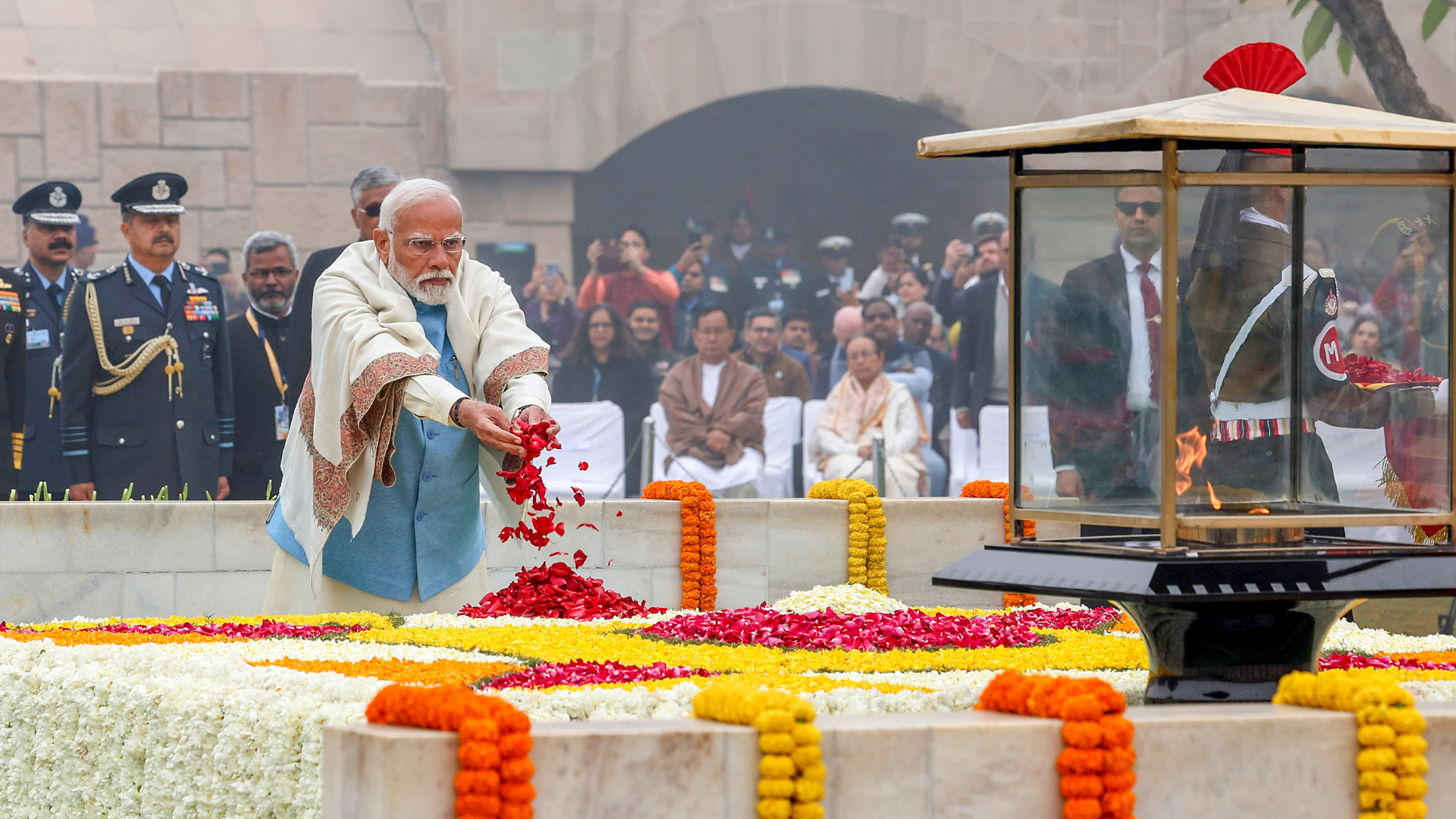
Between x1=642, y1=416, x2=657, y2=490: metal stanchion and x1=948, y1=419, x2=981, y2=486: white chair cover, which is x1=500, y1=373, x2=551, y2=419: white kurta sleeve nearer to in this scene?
x1=642, y1=416, x2=657, y2=490: metal stanchion

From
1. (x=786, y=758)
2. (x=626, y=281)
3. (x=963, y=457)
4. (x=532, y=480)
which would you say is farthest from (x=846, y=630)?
(x=626, y=281)

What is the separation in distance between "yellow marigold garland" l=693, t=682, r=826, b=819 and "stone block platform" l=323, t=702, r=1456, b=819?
1.6 inches

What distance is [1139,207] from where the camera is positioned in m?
4.26

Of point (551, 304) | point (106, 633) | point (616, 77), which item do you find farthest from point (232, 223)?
point (106, 633)

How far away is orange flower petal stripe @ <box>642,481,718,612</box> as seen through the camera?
863cm

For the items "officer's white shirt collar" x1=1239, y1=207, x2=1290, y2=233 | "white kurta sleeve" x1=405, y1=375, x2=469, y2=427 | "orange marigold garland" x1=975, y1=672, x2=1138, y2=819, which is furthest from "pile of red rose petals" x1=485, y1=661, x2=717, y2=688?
"officer's white shirt collar" x1=1239, y1=207, x2=1290, y2=233

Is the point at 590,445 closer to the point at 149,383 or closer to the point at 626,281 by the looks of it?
the point at 626,281

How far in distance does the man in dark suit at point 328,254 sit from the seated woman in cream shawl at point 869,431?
12.9 feet

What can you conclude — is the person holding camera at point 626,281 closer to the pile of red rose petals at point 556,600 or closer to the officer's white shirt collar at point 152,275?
the officer's white shirt collar at point 152,275

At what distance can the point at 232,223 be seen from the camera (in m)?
12.9

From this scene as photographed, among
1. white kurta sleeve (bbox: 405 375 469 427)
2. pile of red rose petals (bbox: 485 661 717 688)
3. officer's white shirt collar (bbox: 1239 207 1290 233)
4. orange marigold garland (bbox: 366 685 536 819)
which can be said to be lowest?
pile of red rose petals (bbox: 485 661 717 688)

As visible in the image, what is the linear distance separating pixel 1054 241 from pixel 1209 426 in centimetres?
64

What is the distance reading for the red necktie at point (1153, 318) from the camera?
4238 millimetres

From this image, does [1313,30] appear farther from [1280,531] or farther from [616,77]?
[1280,531]
